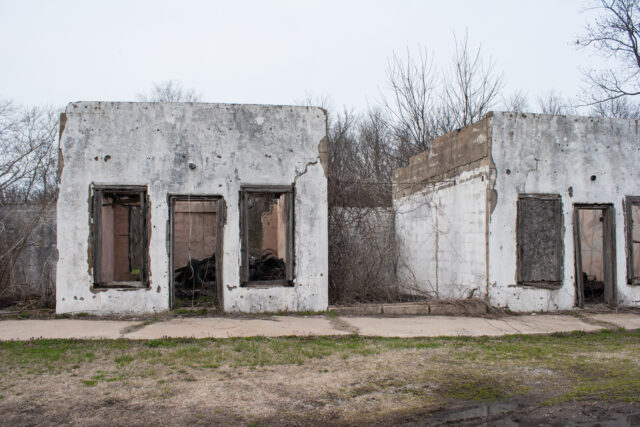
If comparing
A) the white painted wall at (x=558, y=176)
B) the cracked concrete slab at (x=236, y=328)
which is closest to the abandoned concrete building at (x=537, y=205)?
the white painted wall at (x=558, y=176)

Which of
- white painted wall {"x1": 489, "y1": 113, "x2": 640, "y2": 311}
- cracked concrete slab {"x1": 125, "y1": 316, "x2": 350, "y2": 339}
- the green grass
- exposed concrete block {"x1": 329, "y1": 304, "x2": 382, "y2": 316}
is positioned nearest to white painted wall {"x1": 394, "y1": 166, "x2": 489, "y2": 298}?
white painted wall {"x1": 489, "y1": 113, "x2": 640, "y2": 311}

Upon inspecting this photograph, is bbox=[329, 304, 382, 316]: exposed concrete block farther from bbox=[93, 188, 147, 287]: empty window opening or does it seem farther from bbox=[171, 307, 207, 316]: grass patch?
bbox=[93, 188, 147, 287]: empty window opening

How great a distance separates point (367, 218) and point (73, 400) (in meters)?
7.15

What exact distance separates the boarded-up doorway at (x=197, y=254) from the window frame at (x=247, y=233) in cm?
36

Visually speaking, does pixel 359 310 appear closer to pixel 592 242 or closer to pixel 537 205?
pixel 537 205

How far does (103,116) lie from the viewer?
852 centimetres

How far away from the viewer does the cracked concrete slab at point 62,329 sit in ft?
22.4

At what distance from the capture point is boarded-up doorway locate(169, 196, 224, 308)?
8.62 meters

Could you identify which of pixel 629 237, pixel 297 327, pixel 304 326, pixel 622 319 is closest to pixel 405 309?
pixel 304 326

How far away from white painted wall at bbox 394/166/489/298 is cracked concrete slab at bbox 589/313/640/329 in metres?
1.96

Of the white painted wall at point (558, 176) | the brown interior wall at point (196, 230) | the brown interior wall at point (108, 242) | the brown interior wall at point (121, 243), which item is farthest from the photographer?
the brown interior wall at point (196, 230)

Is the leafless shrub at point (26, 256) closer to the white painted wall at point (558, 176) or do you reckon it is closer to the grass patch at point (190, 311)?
the grass patch at point (190, 311)

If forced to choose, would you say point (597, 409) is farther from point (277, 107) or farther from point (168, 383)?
point (277, 107)

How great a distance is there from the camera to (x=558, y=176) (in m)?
9.41
